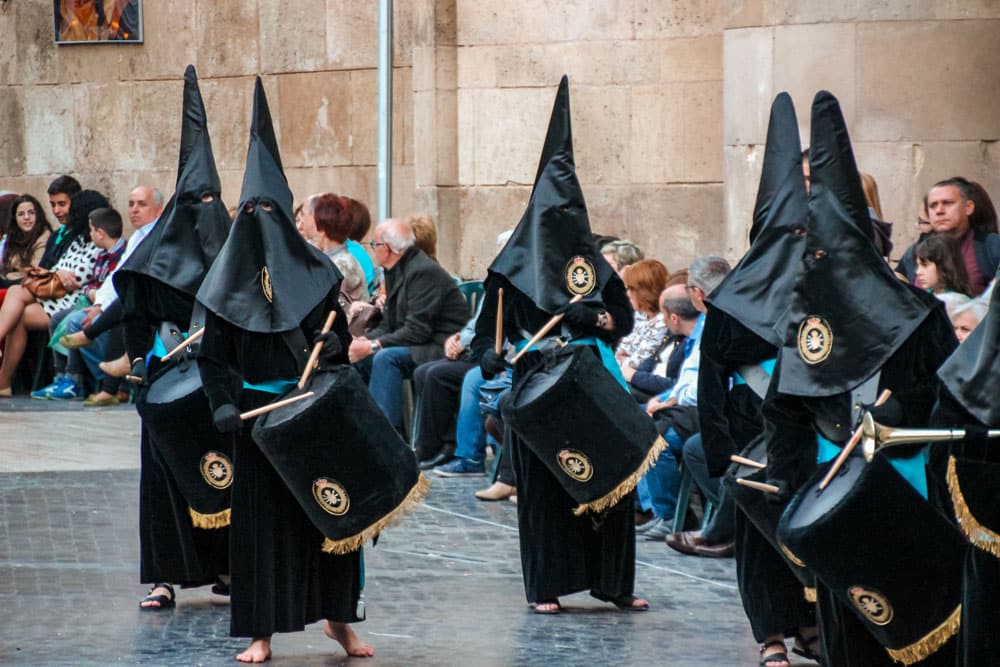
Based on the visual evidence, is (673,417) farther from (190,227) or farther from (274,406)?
(274,406)

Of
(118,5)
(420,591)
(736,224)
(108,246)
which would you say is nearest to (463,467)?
(736,224)

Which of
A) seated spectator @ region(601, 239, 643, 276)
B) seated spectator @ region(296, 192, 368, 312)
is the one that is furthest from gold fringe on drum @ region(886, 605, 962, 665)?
seated spectator @ region(296, 192, 368, 312)

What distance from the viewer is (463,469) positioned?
11812 mm

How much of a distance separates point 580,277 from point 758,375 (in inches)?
57.0

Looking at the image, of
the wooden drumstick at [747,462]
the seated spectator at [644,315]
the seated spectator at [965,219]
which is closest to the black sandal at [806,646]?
the wooden drumstick at [747,462]

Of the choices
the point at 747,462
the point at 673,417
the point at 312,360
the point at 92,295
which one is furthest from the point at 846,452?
the point at 92,295

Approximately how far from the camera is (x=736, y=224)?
1238 centimetres

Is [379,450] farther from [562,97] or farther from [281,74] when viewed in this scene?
[281,74]

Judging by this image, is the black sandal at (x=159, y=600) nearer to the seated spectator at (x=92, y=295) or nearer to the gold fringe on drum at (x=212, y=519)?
the gold fringe on drum at (x=212, y=519)

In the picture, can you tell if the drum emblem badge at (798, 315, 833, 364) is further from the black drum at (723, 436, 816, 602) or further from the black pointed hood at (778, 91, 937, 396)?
the black drum at (723, 436, 816, 602)

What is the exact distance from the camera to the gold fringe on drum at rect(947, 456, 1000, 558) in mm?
4934

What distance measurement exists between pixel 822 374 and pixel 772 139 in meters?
1.46

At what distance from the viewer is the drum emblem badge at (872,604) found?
537 centimetres

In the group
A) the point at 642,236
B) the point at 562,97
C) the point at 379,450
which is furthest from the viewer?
the point at 642,236
